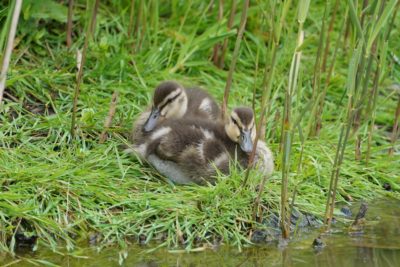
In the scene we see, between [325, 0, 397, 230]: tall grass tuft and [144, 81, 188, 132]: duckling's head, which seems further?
[144, 81, 188, 132]: duckling's head

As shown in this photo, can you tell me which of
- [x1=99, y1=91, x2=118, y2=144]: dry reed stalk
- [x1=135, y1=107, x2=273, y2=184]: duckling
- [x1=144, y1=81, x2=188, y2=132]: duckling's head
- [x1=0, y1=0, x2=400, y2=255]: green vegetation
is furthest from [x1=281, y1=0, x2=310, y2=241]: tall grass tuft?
[x1=99, y1=91, x2=118, y2=144]: dry reed stalk

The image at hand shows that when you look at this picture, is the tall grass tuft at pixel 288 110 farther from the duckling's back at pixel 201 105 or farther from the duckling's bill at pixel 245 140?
the duckling's back at pixel 201 105

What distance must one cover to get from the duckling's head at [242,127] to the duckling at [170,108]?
0.37 metres

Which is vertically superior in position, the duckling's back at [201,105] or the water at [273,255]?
the duckling's back at [201,105]

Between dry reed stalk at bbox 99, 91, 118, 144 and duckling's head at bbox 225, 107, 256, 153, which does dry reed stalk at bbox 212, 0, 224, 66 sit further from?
duckling's head at bbox 225, 107, 256, 153

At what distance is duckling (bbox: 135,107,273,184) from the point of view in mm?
5469

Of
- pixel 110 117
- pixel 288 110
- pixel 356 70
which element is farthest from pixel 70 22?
pixel 356 70

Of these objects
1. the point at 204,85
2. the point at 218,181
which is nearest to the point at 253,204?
the point at 218,181

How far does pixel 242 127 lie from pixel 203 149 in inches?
9.4

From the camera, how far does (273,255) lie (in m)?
4.84

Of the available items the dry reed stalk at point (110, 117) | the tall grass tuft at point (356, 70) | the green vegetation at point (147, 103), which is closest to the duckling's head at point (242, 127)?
the green vegetation at point (147, 103)

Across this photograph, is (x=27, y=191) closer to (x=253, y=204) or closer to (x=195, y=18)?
(x=253, y=204)

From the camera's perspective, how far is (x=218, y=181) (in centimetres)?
537

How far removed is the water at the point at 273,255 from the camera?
4.66m
